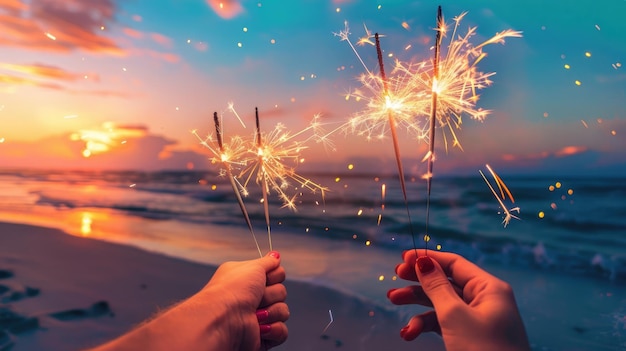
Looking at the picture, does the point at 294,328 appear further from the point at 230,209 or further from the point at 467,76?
the point at 230,209

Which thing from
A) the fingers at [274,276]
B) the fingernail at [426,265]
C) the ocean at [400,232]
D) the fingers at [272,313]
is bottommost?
the ocean at [400,232]

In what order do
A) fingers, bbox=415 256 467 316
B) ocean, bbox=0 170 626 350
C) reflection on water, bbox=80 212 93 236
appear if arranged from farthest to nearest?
reflection on water, bbox=80 212 93 236
ocean, bbox=0 170 626 350
fingers, bbox=415 256 467 316

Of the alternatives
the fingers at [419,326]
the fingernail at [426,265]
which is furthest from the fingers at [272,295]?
the fingernail at [426,265]

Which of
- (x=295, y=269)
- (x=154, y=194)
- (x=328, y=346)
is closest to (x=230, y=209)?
(x=154, y=194)

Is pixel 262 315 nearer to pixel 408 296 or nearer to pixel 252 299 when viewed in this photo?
pixel 252 299

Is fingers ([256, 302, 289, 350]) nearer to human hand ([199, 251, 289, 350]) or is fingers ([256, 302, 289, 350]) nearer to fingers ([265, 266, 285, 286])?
human hand ([199, 251, 289, 350])

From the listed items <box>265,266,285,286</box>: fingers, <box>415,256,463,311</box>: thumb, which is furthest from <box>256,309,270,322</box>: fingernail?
<box>415,256,463,311</box>: thumb

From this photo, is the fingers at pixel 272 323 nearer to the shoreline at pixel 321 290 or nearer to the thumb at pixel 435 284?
the thumb at pixel 435 284

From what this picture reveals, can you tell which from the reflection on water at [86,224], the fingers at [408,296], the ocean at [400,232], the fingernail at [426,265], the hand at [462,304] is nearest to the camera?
the hand at [462,304]
